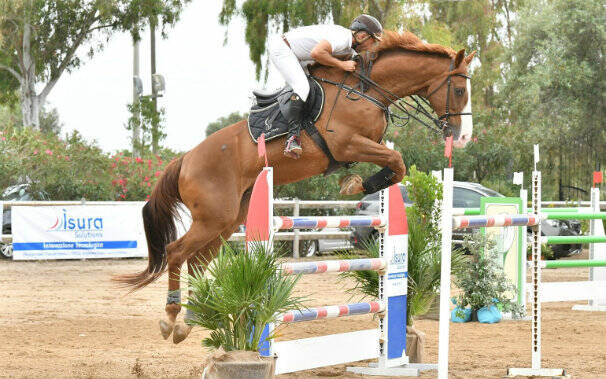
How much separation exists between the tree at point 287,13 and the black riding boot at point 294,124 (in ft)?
49.2

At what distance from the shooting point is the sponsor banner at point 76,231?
12.9 meters

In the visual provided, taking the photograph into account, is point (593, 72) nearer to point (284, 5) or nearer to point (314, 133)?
point (284, 5)

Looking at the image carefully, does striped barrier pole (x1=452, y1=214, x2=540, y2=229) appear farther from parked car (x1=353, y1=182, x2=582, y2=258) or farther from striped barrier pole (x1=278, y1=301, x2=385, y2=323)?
parked car (x1=353, y1=182, x2=582, y2=258)

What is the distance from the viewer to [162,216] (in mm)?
5992

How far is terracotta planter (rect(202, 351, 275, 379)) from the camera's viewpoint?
354 centimetres

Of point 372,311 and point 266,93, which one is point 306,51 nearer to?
point 266,93

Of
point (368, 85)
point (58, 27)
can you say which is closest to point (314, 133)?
point (368, 85)

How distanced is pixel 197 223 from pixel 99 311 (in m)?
2.71

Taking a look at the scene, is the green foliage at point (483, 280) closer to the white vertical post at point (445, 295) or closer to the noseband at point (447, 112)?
the noseband at point (447, 112)

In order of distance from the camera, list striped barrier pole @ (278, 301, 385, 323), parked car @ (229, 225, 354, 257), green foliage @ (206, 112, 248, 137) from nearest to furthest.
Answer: striped barrier pole @ (278, 301, 385, 323) → parked car @ (229, 225, 354, 257) → green foliage @ (206, 112, 248, 137)

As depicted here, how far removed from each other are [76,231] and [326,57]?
9.07 meters

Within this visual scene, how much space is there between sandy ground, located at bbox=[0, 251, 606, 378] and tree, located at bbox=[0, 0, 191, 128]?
46.7ft

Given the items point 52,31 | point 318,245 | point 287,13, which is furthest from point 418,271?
point 52,31

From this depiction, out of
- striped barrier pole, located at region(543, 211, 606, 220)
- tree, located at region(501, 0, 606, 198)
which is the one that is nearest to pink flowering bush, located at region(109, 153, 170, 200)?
striped barrier pole, located at region(543, 211, 606, 220)
